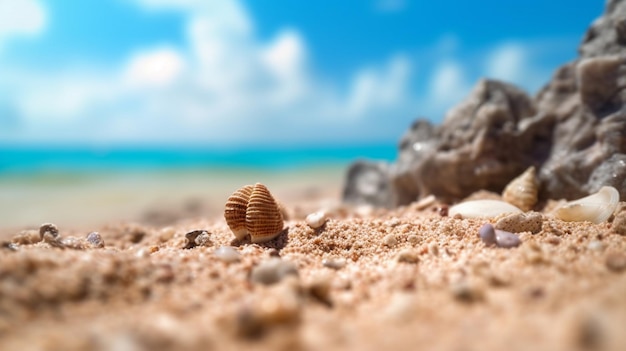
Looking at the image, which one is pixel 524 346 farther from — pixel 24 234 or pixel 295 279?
pixel 24 234

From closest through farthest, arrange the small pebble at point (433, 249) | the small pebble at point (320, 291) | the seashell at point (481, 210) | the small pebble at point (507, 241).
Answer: the small pebble at point (320, 291)
the small pebble at point (507, 241)
the small pebble at point (433, 249)
the seashell at point (481, 210)

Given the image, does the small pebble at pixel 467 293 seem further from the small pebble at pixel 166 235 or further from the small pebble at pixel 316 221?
the small pebble at pixel 166 235

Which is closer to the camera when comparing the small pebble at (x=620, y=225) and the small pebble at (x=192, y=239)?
the small pebble at (x=620, y=225)

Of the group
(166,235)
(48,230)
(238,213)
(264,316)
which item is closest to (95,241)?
(48,230)

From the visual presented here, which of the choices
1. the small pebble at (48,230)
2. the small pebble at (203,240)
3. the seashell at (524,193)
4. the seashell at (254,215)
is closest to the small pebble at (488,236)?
the seashell at (254,215)

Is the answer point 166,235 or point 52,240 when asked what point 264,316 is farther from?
point 166,235

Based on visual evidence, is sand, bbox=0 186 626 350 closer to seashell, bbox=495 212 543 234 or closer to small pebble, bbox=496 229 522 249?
small pebble, bbox=496 229 522 249

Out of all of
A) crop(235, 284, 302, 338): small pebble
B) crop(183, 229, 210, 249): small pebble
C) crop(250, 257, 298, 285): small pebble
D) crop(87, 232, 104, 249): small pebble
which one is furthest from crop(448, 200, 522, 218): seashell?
crop(87, 232, 104, 249): small pebble
